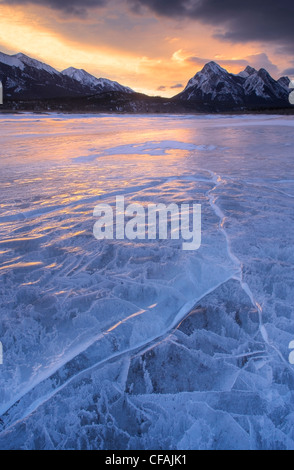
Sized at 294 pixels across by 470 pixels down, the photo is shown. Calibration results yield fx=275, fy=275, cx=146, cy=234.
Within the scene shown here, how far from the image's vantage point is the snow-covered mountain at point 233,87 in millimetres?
145375

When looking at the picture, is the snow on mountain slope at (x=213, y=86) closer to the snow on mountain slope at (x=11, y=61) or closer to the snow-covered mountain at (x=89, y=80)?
the snow-covered mountain at (x=89, y=80)

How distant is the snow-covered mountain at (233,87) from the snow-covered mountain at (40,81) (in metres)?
43.9

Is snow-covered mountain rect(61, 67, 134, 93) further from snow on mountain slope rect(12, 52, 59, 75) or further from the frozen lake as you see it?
the frozen lake

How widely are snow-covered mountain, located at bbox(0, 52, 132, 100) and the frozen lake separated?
129 metres

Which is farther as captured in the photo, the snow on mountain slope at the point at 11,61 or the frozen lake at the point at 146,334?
the snow on mountain slope at the point at 11,61

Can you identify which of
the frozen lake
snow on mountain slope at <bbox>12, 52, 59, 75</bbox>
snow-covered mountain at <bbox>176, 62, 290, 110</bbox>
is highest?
snow on mountain slope at <bbox>12, 52, 59, 75</bbox>

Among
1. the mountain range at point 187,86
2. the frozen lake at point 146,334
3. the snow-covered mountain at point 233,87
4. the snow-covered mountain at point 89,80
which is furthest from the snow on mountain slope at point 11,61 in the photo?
the frozen lake at point 146,334

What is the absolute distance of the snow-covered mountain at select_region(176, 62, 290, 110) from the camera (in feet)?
477

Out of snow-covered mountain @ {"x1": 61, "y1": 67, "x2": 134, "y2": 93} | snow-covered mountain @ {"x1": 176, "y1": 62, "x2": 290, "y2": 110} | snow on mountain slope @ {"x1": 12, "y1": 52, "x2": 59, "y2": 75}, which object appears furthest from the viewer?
snow-covered mountain @ {"x1": 61, "y1": 67, "x2": 134, "y2": 93}

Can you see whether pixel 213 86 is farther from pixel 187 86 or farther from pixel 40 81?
pixel 40 81

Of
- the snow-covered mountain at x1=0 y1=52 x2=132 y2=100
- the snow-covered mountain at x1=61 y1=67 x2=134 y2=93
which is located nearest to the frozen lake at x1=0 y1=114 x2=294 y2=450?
the snow-covered mountain at x1=0 y1=52 x2=132 y2=100

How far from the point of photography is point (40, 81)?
480 feet

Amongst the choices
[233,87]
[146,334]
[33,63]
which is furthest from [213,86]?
[146,334]

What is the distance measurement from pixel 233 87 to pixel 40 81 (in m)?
105
